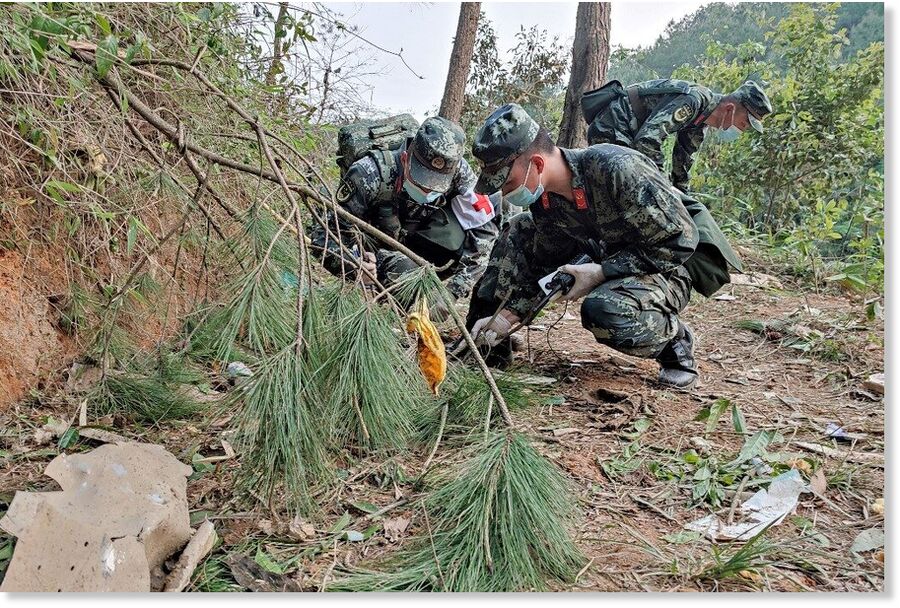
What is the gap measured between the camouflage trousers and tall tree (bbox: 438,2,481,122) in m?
3.11

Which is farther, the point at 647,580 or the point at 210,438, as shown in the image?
the point at 210,438

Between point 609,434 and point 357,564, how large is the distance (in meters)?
1.05

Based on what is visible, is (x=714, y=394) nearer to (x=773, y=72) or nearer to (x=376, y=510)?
(x=376, y=510)

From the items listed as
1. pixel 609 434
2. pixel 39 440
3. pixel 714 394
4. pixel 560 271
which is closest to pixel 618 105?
pixel 560 271

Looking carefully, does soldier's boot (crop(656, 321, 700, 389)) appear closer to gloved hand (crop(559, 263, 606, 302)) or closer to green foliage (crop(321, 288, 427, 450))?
gloved hand (crop(559, 263, 606, 302))

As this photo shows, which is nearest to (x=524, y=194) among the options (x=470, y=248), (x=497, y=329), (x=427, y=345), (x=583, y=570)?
(x=497, y=329)

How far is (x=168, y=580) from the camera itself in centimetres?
134

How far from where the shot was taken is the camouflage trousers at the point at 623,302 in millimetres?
2441

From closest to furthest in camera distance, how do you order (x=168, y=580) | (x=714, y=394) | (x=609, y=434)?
(x=168, y=580), (x=609, y=434), (x=714, y=394)

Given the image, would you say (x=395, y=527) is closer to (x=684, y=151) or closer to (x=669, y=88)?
(x=669, y=88)

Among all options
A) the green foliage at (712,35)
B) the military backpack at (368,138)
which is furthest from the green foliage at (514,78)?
the military backpack at (368,138)

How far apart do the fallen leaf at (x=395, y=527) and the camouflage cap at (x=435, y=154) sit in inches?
61.5

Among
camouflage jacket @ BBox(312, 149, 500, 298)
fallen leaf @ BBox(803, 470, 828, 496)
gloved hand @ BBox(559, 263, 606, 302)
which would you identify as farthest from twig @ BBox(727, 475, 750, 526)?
camouflage jacket @ BBox(312, 149, 500, 298)

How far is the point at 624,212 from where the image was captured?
7.89 ft
